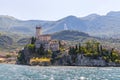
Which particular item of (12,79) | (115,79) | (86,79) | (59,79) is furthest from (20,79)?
(115,79)

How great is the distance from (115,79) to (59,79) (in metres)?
18.8

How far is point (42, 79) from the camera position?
120438 mm

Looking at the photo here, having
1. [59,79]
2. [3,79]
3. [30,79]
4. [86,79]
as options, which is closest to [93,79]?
[86,79]

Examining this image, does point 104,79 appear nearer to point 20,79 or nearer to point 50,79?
point 50,79

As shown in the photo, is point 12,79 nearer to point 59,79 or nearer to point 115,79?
point 59,79

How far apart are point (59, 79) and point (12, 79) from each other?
15197 millimetres

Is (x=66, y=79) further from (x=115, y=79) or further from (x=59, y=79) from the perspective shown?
(x=115, y=79)

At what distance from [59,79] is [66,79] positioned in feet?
7.48

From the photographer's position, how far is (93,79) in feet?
397

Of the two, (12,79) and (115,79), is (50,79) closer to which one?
(12,79)

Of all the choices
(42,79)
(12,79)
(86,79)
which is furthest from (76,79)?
(12,79)

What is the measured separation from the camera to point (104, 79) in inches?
4798

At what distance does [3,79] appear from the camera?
11919cm

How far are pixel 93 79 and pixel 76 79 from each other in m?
5.56
